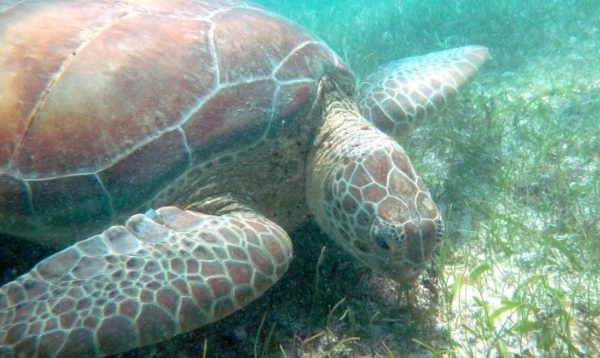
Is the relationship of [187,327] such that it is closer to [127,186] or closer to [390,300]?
[127,186]

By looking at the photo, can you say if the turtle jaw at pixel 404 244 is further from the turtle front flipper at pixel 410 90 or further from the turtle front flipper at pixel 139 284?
the turtle front flipper at pixel 410 90

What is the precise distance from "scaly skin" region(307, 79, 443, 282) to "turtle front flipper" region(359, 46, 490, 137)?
93 cm

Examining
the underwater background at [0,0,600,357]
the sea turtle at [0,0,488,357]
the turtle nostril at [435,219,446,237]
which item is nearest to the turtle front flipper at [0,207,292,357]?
the sea turtle at [0,0,488,357]

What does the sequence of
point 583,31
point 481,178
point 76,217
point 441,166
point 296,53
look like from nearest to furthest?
1. point 76,217
2. point 296,53
3. point 481,178
4. point 441,166
5. point 583,31

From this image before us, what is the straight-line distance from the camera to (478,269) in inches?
109

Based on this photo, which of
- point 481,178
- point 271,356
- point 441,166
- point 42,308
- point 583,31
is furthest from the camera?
point 583,31

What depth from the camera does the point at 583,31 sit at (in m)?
7.86

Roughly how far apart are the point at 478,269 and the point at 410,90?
2094 mm

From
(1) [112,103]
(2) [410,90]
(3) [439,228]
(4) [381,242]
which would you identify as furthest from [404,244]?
(2) [410,90]

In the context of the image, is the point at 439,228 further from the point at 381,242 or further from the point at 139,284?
the point at 139,284

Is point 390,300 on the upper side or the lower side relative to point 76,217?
lower

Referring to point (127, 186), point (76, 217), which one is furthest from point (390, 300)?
point (76, 217)

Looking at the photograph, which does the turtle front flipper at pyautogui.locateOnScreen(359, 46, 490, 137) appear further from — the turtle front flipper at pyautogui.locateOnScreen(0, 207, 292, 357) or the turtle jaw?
the turtle front flipper at pyautogui.locateOnScreen(0, 207, 292, 357)

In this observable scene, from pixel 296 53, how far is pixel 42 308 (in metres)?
2.41
